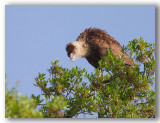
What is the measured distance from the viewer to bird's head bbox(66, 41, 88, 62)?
449 centimetres

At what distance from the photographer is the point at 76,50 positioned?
4555 mm

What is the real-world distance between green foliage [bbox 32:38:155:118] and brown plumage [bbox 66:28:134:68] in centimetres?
94

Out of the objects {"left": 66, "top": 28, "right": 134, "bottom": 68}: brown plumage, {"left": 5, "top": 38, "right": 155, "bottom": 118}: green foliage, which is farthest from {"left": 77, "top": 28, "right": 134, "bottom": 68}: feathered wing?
{"left": 5, "top": 38, "right": 155, "bottom": 118}: green foliage

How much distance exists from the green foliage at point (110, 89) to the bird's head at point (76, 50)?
0.78 meters

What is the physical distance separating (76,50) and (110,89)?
1249 millimetres

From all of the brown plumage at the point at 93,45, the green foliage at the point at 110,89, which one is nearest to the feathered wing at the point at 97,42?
the brown plumage at the point at 93,45

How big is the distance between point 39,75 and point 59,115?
648 millimetres

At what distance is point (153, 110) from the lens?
3.54 metres

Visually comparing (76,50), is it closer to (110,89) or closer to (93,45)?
(93,45)

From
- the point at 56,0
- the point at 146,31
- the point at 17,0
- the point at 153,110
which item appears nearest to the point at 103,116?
the point at 153,110

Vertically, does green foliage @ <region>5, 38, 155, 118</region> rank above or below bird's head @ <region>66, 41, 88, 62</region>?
below

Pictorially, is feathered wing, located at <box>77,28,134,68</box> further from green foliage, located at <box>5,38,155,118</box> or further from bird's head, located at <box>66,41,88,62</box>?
green foliage, located at <box>5,38,155,118</box>

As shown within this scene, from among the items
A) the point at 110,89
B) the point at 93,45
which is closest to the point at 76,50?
the point at 93,45

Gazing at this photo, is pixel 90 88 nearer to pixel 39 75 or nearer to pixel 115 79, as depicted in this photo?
pixel 115 79
